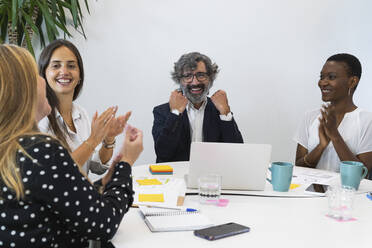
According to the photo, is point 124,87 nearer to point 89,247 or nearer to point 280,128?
point 280,128

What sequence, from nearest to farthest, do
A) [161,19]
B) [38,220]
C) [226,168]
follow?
[38,220], [226,168], [161,19]

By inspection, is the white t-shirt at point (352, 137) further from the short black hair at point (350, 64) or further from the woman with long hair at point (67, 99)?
the woman with long hair at point (67, 99)

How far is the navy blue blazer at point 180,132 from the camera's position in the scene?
2.43 m

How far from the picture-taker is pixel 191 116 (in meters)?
2.66

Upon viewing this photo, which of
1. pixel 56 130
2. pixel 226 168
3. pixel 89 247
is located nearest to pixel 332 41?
pixel 226 168

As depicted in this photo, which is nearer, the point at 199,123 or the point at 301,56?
the point at 199,123

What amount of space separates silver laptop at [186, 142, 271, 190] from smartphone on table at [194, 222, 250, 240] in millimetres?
403

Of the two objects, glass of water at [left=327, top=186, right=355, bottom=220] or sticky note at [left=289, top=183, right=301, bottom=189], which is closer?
glass of water at [left=327, top=186, right=355, bottom=220]

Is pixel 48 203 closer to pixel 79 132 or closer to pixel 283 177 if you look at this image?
pixel 283 177

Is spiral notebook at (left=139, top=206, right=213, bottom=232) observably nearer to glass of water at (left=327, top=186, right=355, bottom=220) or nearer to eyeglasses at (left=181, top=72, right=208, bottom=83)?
glass of water at (left=327, top=186, right=355, bottom=220)

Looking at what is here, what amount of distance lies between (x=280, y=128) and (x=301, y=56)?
624 millimetres

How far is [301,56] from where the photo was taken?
3180mm

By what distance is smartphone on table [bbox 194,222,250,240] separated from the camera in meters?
1.05

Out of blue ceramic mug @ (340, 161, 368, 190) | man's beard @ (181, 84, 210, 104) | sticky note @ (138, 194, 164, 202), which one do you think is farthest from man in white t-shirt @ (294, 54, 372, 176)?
sticky note @ (138, 194, 164, 202)
